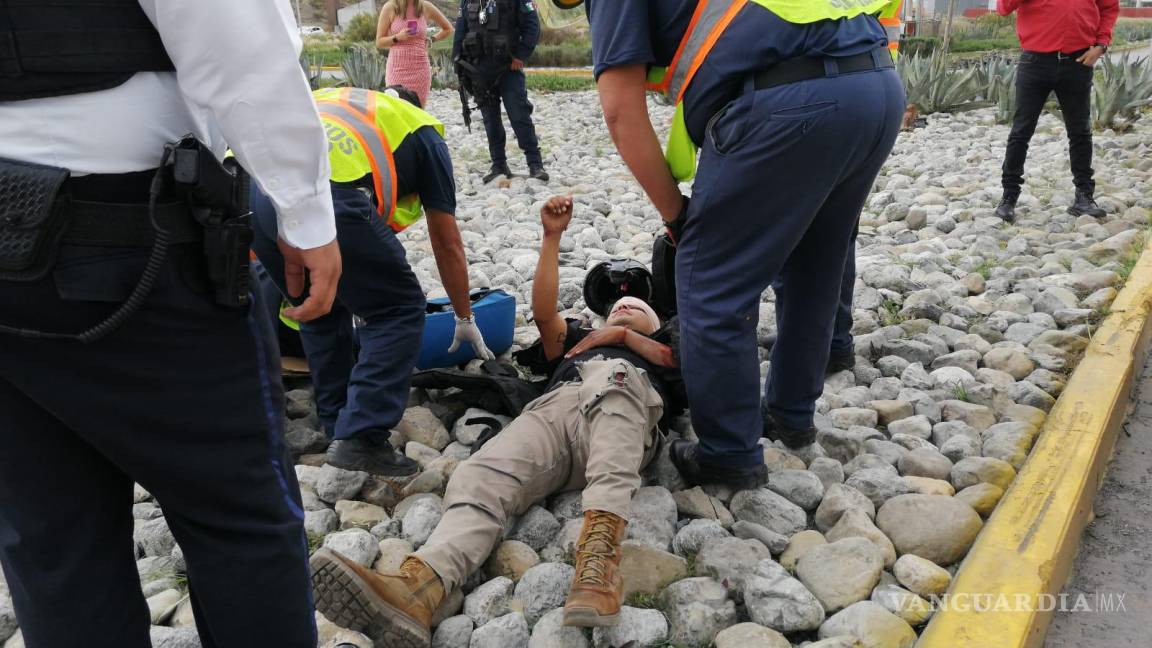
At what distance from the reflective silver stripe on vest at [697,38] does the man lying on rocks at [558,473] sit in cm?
86

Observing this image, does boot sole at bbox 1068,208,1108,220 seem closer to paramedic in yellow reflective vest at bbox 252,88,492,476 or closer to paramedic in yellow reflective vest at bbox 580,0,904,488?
paramedic in yellow reflective vest at bbox 580,0,904,488

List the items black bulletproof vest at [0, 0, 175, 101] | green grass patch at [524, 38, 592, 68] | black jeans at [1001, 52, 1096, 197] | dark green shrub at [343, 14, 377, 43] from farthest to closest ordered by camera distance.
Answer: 1. dark green shrub at [343, 14, 377, 43]
2. green grass patch at [524, 38, 592, 68]
3. black jeans at [1001, 52, 1096, 197]
4. black bulletproof vest at [0, 0, 175, 101]

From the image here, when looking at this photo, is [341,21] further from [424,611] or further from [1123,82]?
[424,611]

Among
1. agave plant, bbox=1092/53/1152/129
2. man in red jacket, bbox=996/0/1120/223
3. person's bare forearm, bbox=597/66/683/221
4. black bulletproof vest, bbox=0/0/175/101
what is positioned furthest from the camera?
agave plant, bbox=1092/53/1152/129

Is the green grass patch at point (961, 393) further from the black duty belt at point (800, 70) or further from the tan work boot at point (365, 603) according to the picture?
the tan work boot at point (365, 603)

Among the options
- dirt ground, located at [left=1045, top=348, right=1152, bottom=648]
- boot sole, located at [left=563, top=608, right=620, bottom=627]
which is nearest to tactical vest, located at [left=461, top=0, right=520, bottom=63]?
dirt ground, located at [left=1045, top=348, right=1152, bottom=648]

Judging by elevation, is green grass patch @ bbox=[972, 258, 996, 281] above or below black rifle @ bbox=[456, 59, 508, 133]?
below

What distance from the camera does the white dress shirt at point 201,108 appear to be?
1070 millimetres

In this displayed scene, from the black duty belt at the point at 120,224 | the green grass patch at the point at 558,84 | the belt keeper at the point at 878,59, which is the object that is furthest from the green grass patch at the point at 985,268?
the green grass patch at the point at 558,84

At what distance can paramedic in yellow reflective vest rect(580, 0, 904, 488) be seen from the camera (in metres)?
2.09

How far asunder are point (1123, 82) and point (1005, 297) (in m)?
5.22

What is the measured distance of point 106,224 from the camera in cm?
108

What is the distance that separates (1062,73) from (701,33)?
4343mm

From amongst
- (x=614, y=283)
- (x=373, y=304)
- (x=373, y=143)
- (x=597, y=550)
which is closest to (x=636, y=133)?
(x=373, y=143)
